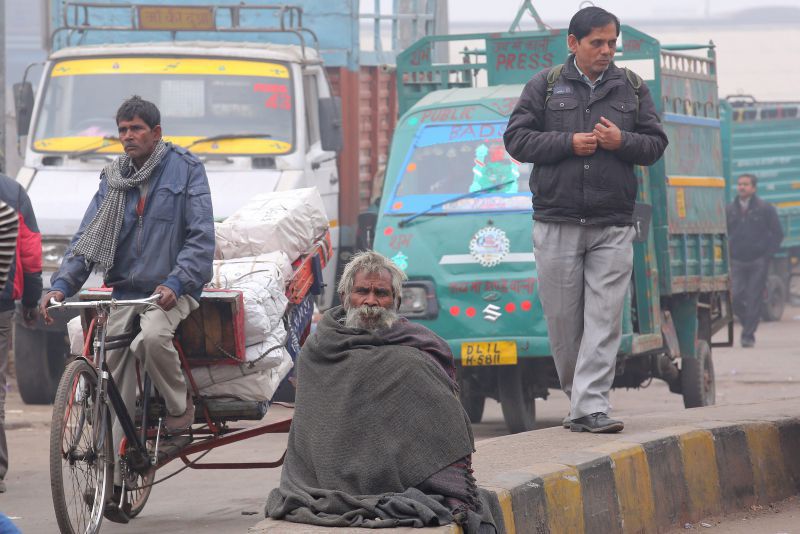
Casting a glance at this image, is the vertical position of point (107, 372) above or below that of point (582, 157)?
below

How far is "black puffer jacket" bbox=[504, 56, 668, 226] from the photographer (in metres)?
6.84

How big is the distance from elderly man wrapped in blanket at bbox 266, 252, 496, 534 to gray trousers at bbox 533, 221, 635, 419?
5.84 feet

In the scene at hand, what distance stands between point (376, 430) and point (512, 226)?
4.74 metres

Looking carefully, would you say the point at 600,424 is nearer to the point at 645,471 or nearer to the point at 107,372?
the point at 645,471

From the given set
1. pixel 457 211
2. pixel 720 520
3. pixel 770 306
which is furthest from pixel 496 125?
pixel 770 306

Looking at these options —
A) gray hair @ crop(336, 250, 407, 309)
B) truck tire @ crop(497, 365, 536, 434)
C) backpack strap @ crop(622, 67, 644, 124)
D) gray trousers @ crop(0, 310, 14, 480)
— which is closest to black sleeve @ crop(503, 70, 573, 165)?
backpack strap @ crop(622, 67, 644, 124)

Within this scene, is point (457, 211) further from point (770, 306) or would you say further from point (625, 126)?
point (770, 306)

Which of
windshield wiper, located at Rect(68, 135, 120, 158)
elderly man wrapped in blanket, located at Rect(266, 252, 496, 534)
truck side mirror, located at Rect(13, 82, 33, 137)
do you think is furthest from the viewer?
truck side mirror, located at Rect(13, 82, 33, 137)

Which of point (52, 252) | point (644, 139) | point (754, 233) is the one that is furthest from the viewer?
point (754, 233)

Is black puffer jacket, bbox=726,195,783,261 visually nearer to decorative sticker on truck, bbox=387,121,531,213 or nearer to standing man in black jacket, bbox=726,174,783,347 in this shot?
standing man in black jacket, bbox=726,174,783,347

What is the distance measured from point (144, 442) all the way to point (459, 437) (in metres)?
2.08

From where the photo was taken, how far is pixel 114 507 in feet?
21.5

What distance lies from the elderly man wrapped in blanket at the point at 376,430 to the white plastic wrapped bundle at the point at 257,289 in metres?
1.66

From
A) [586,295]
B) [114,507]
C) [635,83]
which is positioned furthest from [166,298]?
[635,83]
